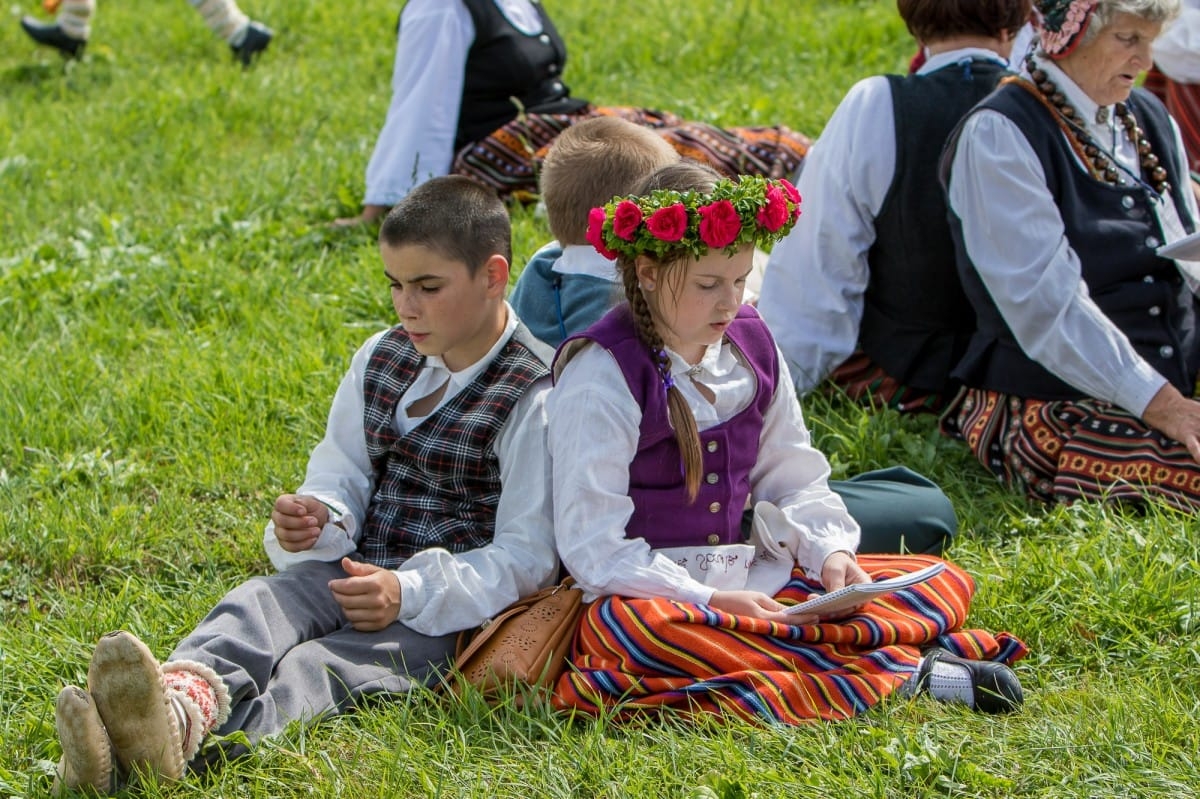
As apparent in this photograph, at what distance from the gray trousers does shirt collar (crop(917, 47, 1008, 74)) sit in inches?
92.1

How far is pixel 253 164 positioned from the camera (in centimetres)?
718

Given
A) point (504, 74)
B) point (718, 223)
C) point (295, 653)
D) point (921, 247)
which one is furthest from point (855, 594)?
point (504, 74)

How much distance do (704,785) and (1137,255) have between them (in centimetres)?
216

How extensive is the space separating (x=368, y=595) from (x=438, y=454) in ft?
1.33

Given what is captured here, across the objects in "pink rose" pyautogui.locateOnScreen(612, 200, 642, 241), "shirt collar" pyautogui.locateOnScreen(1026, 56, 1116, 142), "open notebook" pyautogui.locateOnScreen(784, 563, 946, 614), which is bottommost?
"open notebook" pyautogui.locateOnScreen(784, 563, 946, 614)

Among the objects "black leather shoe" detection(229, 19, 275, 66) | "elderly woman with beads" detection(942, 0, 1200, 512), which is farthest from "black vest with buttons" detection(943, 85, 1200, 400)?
"black leather shoe" detection(229, 19, 275, 66)

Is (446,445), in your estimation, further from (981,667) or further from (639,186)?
(981,667)

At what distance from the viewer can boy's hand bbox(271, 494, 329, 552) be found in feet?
11.0

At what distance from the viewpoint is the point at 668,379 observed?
3.22 m

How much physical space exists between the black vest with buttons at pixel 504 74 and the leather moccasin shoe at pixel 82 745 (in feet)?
12.5

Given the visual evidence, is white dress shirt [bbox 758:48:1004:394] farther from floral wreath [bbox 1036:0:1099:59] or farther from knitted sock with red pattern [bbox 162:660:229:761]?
knitted sock with red pattern [bbox 162:660:229:761]

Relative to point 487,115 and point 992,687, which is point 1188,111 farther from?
point 992,687

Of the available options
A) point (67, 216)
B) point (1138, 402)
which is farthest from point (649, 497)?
point (67, 216)

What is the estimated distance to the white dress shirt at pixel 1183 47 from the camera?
208 inches
